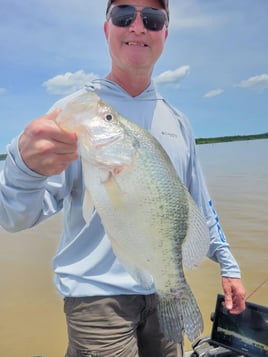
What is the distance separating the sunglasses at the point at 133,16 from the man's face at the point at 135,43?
0.06ft

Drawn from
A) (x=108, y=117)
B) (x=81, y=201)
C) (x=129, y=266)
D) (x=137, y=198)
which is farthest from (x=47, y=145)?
(x=81, y=201)

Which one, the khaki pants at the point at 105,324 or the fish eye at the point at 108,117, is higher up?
the fish eye at the point at 108,117

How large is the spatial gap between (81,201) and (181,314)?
75cm

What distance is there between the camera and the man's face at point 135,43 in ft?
7.50

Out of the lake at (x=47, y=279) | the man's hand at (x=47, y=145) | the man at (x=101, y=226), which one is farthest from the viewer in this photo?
the lake at (x=47, y=279)

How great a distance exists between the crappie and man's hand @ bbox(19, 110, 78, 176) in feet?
0.16

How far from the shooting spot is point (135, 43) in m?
2.29

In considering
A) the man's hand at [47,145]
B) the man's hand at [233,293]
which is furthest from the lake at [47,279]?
the man's hand at [47,145]

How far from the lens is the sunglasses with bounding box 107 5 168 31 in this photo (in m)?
2.28

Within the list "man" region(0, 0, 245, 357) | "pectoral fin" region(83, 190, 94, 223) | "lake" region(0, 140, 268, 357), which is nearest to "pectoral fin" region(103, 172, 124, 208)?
"pectoral fin" region(83, 190, 94, 223)

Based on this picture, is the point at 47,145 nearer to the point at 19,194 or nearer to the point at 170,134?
the point at 19,194

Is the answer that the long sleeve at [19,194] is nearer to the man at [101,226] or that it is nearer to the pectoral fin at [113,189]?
the man at [101,226]

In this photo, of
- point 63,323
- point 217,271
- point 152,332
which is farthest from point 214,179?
point 152,332

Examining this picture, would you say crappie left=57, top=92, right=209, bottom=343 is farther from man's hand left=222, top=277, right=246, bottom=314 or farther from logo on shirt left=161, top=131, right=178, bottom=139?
man's hand left=222, top=277, right=246, bottom=314
